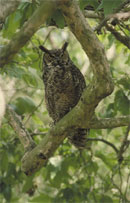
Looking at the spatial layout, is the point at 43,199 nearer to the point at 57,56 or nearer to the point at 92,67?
the point at 57,56

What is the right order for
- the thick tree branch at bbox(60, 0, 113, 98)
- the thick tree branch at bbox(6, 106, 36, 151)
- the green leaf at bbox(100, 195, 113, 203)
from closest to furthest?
the thick tree branch at bbox(60, 0, 113, 98), the thick tree branch at bbox(6, 106, 36, 151), the green leaf at bbox(100, 195, 113, 203)

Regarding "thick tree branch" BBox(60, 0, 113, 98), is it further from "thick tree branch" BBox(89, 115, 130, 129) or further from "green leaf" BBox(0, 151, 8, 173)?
"green leaf" BBox(0, 151, 8, 173)

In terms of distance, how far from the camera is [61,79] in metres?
2.56

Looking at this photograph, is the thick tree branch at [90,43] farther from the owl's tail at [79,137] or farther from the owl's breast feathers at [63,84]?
the owl's tail at [79,137]

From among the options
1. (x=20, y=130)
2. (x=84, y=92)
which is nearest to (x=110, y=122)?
(x=84, y=92)

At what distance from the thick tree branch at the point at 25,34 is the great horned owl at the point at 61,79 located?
53.1 inches

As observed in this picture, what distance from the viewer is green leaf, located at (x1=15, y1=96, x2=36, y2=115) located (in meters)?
2.74

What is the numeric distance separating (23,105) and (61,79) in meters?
0.42

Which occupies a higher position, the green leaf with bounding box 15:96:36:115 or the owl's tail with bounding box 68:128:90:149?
the green leaf with bounding box 15:96:36:115

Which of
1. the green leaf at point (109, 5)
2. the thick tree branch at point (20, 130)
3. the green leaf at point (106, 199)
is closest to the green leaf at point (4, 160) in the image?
the thick tree branch at point (20, 130)

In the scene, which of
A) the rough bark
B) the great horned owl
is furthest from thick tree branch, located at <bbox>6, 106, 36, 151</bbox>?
the great horned owl

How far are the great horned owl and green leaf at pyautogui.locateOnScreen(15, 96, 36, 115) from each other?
0.68ft

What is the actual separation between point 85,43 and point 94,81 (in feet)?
0.79

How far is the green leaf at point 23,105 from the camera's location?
2744 millimetres
